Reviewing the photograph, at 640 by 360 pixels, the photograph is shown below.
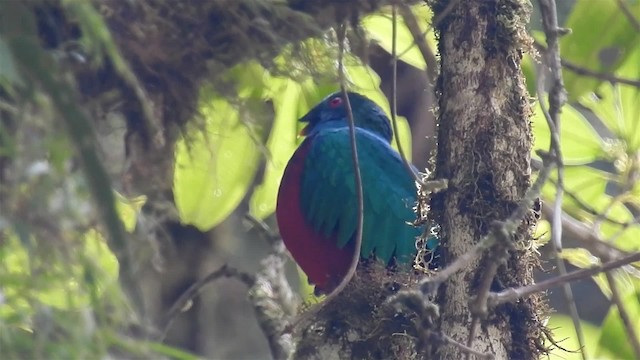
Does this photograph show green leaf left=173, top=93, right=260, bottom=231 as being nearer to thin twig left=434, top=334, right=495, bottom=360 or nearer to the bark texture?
the bark texture

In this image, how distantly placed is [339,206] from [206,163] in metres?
0.22

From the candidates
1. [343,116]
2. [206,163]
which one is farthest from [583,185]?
[206,163]

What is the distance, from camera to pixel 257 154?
4.91 feet

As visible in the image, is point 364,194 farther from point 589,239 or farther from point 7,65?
point 7,65

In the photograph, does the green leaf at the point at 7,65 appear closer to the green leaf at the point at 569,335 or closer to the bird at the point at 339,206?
the bird at the point at 339,206

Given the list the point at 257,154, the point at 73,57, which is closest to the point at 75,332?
the point at 73,57

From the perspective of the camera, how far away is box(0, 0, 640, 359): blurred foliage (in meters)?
0.65

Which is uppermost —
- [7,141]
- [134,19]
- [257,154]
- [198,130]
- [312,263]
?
[7,141]

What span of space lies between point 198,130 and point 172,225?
4.50ft

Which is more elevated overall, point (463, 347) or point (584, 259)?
point (463, 347)

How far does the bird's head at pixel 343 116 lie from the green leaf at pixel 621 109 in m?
0.35

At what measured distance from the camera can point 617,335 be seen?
5.10 feet

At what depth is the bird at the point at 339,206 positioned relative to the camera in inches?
56.4

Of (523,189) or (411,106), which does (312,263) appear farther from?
(411,106)
